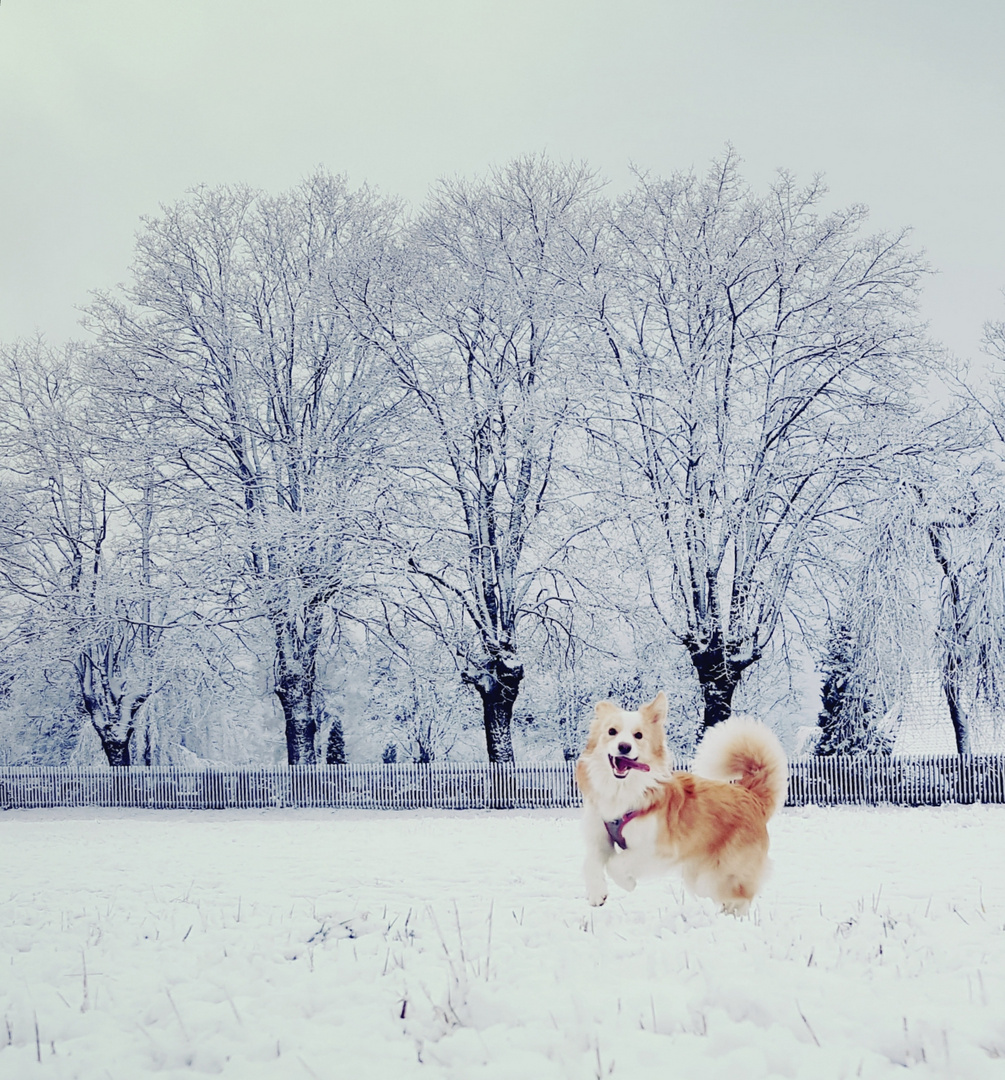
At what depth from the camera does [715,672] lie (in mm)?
16078

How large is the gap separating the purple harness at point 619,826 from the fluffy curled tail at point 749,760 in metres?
0.55

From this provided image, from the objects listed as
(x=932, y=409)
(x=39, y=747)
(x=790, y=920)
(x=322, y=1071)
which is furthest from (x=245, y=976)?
(x=39, y=747)

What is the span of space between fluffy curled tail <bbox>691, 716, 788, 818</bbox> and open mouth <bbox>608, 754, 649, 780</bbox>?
0.45 meters

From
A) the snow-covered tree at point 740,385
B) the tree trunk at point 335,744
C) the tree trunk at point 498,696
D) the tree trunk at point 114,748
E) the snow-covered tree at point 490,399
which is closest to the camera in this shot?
the snow-covered tree at point 740,385

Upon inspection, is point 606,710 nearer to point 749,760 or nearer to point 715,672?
point 749,760

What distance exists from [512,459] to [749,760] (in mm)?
12534

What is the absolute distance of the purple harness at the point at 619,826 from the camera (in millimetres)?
5547

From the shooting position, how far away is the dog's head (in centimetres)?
556

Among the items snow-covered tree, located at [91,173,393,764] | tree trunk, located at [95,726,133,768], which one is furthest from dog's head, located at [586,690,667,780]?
tree trunk, located at [95,726,133,768]

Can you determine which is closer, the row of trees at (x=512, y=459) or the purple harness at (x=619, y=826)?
the purple harness at (x=619, y=826)

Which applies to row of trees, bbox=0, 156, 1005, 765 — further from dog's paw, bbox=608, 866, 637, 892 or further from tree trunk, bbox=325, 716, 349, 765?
dog's paw, bbox=608, 866, 637, 892

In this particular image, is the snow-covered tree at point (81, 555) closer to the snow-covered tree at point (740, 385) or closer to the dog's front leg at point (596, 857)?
the snow-covered tree at point (740, 385)

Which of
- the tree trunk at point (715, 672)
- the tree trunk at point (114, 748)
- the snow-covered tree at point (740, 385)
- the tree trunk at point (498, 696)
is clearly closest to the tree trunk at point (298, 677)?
the tree trunk at point (498, 696)

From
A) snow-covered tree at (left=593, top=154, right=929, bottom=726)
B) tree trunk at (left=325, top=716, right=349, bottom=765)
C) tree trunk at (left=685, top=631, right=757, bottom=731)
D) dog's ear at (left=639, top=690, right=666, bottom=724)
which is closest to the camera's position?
dog's ear at (left=639, top=690, right=666, bottom=724)
